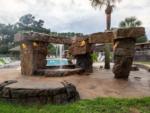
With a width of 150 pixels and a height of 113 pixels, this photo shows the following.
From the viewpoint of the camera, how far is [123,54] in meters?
8.43

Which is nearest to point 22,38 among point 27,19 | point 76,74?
point 76,74

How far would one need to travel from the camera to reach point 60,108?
515cm

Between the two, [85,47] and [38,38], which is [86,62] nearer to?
[85,47]

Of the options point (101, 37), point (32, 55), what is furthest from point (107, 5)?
point (32, 55)

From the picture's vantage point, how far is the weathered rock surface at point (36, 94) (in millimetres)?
5551

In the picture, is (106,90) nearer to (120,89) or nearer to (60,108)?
(120,89)

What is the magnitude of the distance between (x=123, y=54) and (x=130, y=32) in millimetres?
870

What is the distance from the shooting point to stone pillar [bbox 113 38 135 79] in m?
8.40

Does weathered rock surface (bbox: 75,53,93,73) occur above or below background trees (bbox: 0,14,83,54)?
below

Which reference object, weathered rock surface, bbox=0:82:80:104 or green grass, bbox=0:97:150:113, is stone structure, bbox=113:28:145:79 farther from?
weathered rock surface, bbox=0:82:80:104

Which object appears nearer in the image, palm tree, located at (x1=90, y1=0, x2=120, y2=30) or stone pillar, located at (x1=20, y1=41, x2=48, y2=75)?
stone pillar, located at (x1=20, y1=41, x2=48, y2=75)

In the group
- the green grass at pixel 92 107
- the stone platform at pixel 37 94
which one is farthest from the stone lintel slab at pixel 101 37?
the stone platform at pixel 37 94

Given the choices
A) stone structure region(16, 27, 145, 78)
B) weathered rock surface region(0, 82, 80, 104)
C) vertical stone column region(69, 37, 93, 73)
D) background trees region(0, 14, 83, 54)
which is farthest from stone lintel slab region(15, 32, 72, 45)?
background trees region(0, 14, 83, 54)

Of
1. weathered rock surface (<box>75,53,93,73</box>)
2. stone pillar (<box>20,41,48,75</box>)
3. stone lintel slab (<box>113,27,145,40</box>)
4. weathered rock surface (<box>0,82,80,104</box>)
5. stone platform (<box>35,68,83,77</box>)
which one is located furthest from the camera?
weathered rock surface (<box>75,53,93,73</box>)
